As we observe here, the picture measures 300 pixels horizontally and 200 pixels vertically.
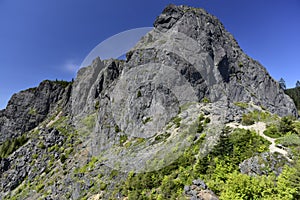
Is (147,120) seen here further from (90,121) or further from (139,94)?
(90,121)

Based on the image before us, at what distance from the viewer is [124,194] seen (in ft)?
66.7

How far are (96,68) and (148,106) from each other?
1488 inches

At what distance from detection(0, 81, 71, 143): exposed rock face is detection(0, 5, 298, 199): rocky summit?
14437mm

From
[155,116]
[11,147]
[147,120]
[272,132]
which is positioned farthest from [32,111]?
[272,132]

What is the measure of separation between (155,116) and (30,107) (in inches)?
2812

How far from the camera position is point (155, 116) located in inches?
1361

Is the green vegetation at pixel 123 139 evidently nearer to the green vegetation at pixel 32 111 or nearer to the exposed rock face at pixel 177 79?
the exposed rock face at pixel 177 79

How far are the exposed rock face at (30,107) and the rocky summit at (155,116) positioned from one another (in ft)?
47.4

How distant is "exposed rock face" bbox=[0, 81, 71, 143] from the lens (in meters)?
78.6

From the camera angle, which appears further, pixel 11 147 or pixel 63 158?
pixel 11 147

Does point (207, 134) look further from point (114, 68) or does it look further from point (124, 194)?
point (114, 68)

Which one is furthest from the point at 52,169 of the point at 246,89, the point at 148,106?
the point at 246,89

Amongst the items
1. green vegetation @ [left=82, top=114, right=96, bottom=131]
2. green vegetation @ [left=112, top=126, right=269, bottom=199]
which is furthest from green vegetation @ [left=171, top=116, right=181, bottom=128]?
green vegetation @ [left=82, top=114, right=96, bottom=131]

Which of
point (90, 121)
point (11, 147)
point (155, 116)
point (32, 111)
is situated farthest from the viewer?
point (32, 111)
